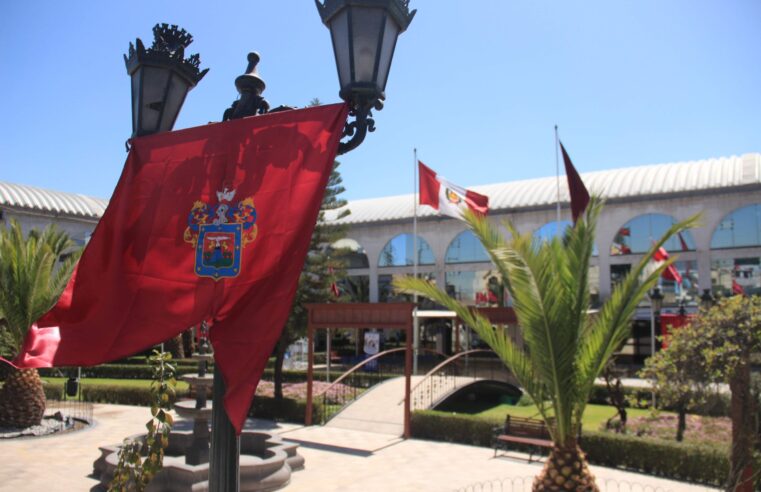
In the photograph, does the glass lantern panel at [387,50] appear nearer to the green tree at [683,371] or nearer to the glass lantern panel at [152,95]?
the glass lantern panel at [152,95]

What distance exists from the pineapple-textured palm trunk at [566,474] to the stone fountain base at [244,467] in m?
5.51

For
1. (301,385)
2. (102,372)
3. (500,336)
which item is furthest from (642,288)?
(102,372)

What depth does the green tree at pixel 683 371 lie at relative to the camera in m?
11.8

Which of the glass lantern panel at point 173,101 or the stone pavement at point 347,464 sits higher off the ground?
the glass lantern panel at point 173,101

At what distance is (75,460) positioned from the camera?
13.0 metres

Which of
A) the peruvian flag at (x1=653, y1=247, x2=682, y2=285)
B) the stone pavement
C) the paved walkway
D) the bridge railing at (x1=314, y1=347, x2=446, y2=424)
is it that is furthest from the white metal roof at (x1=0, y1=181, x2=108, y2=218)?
the peruvian flag at (x1=653, y1=247, x2=682, y2=285)

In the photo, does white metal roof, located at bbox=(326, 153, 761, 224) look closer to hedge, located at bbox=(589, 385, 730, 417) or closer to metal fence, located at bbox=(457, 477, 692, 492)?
hedge, located at bbox=(589, 385, 730, 417)

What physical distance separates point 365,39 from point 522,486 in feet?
32.7

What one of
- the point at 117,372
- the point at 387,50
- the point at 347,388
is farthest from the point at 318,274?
the point at 387,50

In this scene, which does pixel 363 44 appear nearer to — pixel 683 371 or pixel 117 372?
pixel 683 371

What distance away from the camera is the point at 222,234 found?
397 centimetres

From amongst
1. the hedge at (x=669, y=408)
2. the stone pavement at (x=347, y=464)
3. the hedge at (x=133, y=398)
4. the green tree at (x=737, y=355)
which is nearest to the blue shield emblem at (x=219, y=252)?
the hedge at (x=669, y=408)

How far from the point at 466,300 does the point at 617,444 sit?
2626 centimetres

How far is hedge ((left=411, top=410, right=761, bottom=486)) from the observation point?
1243cm
